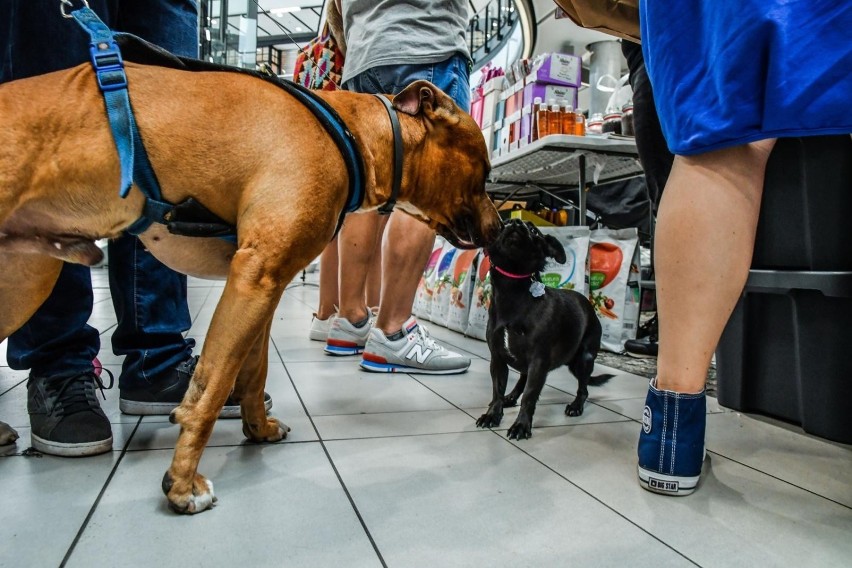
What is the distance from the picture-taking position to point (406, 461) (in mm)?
1247

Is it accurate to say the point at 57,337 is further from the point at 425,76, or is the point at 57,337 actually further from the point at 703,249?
the point at 703,249

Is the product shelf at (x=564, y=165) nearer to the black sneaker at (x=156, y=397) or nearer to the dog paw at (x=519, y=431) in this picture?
the dog paw at (x=519, y=431)

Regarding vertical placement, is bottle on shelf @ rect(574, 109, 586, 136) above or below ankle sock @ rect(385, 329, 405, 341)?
above

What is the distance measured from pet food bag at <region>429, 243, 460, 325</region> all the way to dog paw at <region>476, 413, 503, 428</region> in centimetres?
190

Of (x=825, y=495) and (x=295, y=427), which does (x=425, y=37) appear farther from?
(x=825, y=495)

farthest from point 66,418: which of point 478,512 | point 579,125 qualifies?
point 579,125

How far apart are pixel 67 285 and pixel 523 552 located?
122 cm

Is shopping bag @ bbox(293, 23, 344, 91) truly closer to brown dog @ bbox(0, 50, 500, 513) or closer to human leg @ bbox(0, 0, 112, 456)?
human leg @ bbox(0, 0, 112, 456)

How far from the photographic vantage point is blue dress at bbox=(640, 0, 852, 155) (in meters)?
0.92

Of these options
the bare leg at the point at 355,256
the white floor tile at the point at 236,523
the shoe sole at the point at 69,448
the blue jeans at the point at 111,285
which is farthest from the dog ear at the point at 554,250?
the shoe sole at the point at 69,448

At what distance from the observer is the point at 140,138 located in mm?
925

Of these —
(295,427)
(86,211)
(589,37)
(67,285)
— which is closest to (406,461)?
(295,427)

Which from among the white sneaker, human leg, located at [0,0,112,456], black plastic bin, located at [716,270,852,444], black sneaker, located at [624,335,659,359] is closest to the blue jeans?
human leg, located at [0,0,112,456]

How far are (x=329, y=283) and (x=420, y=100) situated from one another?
5.91 feet
